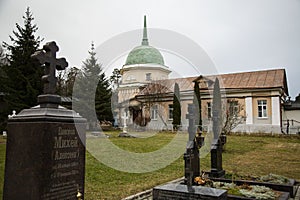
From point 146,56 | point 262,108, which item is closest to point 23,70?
point 146,56

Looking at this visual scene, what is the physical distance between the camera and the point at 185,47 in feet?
31.7

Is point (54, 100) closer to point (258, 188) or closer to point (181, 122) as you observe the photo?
point (258, 188)

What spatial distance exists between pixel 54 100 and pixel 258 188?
5104 mm

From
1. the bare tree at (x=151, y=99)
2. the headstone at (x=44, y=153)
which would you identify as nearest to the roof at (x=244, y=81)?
the bare tree at (x=151, y=99)

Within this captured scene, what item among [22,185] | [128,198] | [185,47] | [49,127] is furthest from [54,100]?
[185,47]

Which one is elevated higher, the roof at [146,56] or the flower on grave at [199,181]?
the roof at [146,56]

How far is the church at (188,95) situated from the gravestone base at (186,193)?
15653 millimetres

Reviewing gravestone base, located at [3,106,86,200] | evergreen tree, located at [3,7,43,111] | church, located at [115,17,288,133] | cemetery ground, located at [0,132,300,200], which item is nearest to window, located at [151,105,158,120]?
church, located at [115,17,288,133]

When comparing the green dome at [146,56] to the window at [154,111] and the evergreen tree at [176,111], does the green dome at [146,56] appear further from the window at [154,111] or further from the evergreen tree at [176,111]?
the evergreen tree at [176,111]

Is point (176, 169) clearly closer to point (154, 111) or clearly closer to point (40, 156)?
point (40, 156)

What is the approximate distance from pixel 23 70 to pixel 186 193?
18.1m

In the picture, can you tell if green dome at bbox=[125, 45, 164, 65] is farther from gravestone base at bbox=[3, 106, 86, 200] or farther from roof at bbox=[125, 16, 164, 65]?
gravestone base at bbox=[3, 106, 86, 200]

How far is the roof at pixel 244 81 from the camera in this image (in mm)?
24984

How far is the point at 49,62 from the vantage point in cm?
394
